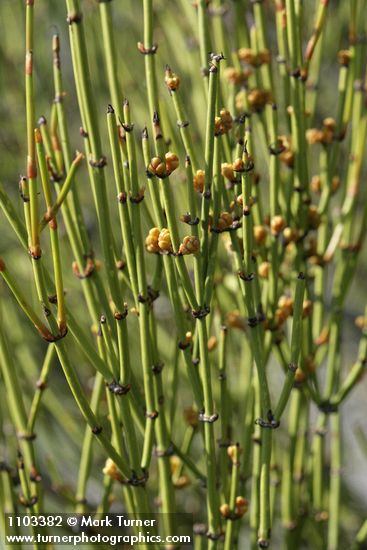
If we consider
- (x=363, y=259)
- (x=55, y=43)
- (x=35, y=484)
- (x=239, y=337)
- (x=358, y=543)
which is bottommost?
(x=358, y=543)

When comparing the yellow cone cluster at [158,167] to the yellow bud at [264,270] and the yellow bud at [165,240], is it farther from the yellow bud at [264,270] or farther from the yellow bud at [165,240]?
the yellow bud at [264,270]

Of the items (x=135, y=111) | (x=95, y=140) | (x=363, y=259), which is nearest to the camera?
(x=95, y=140)

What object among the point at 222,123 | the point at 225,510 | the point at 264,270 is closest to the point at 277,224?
the point at 264,270

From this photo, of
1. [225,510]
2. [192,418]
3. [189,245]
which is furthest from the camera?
[192,418]

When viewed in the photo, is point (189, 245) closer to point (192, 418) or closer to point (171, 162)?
point (171, 162)

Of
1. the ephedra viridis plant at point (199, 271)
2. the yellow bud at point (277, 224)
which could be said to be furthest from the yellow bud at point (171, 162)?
the yellow bud at point (277, 224)

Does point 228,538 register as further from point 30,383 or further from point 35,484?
point 30,383

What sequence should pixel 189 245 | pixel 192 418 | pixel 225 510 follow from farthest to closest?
pixel 192 418, pixel 225 510, pixel 189 245

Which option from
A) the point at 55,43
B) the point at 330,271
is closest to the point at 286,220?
the point at 55,43
